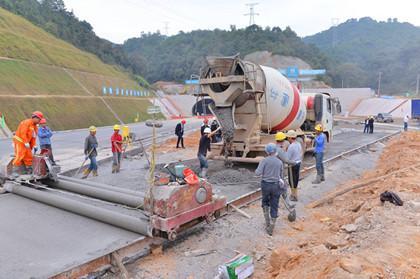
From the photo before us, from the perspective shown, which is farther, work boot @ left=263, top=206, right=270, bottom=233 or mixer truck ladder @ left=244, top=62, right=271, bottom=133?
mixer truck ladder @ left=244, top=62, right=271, bottom=133

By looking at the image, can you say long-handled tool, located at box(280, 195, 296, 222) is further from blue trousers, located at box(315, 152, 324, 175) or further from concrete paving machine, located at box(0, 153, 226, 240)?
blue trousers, located at box(315, 152, 324, 175)

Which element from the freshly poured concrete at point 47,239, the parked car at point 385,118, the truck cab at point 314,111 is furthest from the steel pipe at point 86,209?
the parked car at point 385,118

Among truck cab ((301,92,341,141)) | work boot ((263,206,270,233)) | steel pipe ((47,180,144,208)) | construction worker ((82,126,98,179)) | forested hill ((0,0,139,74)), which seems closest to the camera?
work boot ((263,206,270,233))

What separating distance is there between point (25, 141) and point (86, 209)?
9.78 ft

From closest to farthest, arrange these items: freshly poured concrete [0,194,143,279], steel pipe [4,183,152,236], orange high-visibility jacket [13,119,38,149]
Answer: freshly poured concrete [0,194,143,279], steel pipe [4,183,152,236], orange high-visibility jacket [13,119,38,149]

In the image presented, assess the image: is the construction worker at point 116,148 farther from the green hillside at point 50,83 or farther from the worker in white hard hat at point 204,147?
the green hillside at point 50,83

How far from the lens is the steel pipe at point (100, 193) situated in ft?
21.0

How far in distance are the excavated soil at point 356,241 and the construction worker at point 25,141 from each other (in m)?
6.09

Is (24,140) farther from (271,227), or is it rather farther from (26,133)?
(271,227)

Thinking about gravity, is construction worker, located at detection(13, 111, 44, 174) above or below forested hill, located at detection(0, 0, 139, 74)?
below

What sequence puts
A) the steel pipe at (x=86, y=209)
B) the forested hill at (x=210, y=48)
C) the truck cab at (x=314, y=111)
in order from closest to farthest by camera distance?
the steel pipe at (x=86, y=209) → the truck cab at (x=314, y=111) → the forested hill at (x=210, y=48)

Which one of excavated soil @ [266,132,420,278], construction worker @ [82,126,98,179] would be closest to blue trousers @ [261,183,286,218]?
excavated soil @ [266,132,420,278]

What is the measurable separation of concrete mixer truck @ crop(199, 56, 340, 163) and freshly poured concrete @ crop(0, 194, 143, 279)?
532cm

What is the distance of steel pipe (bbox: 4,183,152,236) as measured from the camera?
17.5ft
